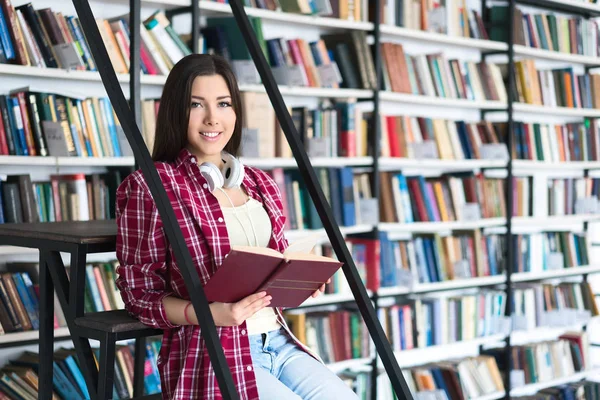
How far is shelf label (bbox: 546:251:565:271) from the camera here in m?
4.56

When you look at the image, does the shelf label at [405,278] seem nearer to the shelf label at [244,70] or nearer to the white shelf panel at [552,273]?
the white shelf panel at [552,273]

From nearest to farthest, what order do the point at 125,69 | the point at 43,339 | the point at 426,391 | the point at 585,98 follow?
the point at 43,339 < the point at 125,69 < the point at 426,391 < the point at 585,98

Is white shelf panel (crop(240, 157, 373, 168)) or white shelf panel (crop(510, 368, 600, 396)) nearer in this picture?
white shelf panel (crop(240, 157, 373, 168))

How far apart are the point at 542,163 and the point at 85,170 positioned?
2525 millimetres

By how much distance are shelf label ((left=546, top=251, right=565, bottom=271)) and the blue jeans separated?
2.95m

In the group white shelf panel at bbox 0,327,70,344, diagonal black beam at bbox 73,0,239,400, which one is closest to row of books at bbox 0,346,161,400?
white shelf panel at bbox 0,327,70,344

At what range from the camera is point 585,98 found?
4773 mm

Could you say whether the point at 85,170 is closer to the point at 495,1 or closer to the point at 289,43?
the point at 289,43

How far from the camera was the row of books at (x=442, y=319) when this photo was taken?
3818 millimetres

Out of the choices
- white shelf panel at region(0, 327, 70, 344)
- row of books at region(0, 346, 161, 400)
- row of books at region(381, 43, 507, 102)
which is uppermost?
row of books at region(381, 43, 507, 102)

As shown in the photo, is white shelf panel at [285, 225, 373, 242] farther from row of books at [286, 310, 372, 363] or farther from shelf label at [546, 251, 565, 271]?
shelf label at [546, 251, 565, 271]

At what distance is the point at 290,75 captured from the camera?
3393 millimetres

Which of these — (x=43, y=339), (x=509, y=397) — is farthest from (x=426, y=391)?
(x=43, y=339)

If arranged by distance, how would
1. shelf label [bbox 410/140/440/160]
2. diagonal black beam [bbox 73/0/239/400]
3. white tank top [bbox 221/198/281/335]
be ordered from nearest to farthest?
1. diagonal black beam [bbox 73/0/239/400]
2. white tank top [bbox 221/198/281/335]
3. shelf label [bbox 410/140/440/160]
